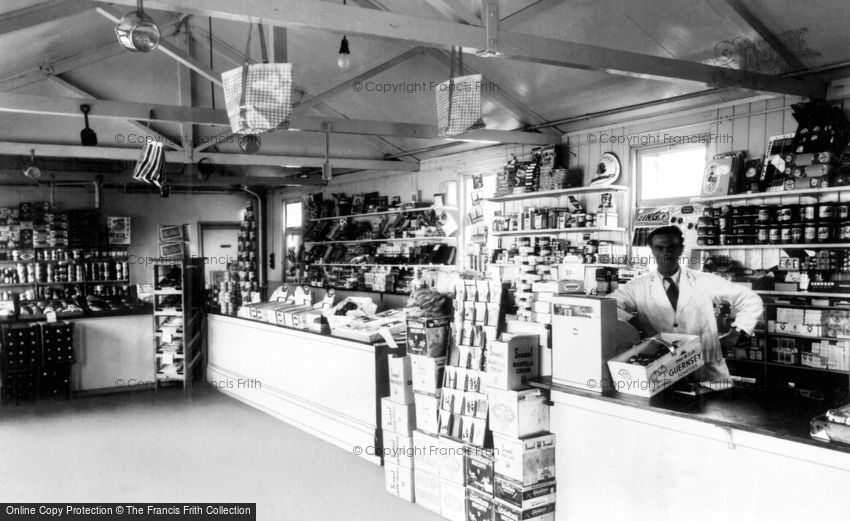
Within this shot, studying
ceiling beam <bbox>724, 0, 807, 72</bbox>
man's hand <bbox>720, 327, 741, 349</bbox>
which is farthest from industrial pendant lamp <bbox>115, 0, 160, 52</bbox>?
ceiling beam <bbox>724, 0, 807, 72</bbox>

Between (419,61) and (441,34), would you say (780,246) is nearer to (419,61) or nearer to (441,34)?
(441,34)

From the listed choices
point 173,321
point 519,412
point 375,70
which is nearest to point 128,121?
point 173,321

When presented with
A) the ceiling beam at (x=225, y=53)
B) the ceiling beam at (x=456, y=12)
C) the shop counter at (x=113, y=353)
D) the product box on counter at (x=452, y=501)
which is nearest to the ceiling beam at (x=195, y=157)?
the ceiling beam at (x=225, y=53)

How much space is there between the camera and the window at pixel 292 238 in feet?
43.3

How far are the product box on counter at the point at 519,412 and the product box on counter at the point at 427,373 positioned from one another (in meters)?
0.66

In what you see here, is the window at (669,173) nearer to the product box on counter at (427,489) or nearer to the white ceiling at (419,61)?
the white ceiling at (419,61)

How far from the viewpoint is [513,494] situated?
12.4 ft

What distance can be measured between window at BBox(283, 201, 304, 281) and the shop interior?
8.35ft

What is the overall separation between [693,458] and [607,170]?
468 centimetres

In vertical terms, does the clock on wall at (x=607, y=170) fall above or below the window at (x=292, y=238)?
above

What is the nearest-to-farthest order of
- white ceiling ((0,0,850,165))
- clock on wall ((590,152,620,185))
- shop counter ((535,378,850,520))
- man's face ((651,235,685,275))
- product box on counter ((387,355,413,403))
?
shop counter ((535,378,850,520)) → man's face ((651,235,685,275)) → product box on counter ((387,355,413,403)) → white ceiling ((0,0,850,165)) → clock on wall ((590,152,620,185))

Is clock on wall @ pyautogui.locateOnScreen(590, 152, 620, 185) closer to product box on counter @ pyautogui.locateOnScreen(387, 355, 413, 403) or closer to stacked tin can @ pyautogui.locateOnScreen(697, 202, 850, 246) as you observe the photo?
stacked tin can @ pyautogui.locateOnScreen(697, 202, 850, 246)

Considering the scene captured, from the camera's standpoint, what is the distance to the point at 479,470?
4.07 meters

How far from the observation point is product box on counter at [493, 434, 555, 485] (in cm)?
373
